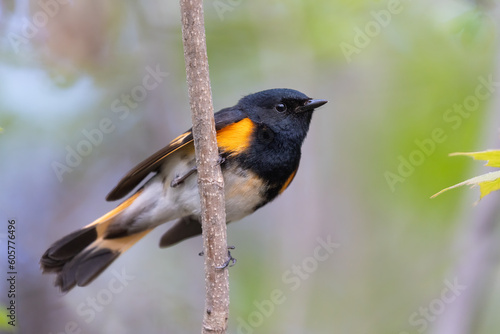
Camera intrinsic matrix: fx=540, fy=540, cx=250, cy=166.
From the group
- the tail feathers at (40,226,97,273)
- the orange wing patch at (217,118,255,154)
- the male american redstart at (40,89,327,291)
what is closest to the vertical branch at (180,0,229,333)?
the male american redstart at (40,89,327,291)

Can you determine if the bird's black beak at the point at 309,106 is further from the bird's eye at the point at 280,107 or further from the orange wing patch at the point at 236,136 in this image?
the orange wing patch at the point at 236,136

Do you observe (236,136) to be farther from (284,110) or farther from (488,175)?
(488,175)

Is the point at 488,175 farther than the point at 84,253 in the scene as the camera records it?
No

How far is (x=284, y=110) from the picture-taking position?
3.16m

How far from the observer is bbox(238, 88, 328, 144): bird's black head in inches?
122

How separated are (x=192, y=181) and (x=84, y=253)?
87 centimetres

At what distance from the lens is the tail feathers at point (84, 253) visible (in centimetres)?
319

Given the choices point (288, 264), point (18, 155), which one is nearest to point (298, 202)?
point (288, 264)

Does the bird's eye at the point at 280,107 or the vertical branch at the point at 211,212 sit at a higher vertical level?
the bird's eye at the point at 280,107

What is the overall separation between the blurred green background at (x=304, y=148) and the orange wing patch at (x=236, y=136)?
3.68ft

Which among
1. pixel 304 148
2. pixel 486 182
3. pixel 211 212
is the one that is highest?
pixel 304 148

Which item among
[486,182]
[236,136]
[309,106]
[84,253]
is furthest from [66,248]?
[486,182]

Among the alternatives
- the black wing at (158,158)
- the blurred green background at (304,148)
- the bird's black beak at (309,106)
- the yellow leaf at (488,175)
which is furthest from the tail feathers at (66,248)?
the yellow leaf at (488,175)

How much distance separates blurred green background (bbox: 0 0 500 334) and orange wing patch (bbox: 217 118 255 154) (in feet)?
3.68
